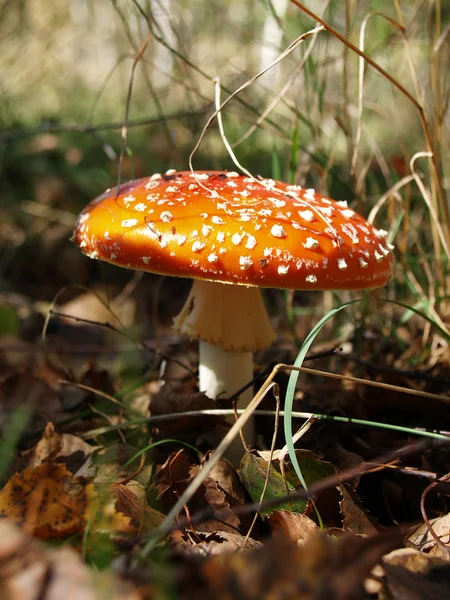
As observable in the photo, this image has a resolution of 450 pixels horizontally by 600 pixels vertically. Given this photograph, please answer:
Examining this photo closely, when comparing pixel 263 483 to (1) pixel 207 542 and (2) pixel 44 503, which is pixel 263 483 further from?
(2) pixel 44 503

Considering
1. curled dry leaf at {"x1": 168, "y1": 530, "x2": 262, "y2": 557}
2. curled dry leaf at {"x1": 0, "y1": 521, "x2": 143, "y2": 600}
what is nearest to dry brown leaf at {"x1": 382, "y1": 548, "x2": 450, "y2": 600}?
curled dry leaf at {"x1": 168, "y1": 530, "x2": 262, "y2": 557}

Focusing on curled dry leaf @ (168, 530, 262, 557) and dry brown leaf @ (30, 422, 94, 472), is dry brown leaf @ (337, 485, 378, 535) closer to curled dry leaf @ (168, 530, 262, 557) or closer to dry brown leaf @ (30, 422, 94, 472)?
curled dry leaf @ (168, 530, 262, 557)

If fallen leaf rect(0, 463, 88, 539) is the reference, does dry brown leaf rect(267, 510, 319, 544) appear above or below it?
below

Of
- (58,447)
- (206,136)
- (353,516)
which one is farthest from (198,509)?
(206,136)

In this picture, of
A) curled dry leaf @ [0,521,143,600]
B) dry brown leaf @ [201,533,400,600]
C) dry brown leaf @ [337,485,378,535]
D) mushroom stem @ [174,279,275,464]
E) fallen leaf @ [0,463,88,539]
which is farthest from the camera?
mushroom stem @ [174,279,275,464]

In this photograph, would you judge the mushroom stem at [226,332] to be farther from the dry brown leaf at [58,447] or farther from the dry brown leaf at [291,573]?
the dry brown leaf at [291,573]

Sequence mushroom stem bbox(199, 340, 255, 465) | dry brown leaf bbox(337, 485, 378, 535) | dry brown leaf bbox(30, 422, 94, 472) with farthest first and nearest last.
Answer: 1. mushroom stem bbox(199, 340, 255, 465)
2. dry brown leaf bbox(30, 422, 94, 472)
3. dry brown leaf bbox(337, 485, 378, 535)

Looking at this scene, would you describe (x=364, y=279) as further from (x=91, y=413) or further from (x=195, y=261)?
(x=91, y=413)
